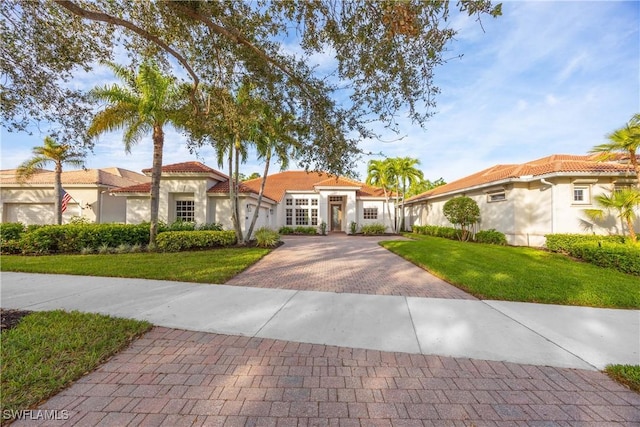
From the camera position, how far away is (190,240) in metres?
12.0

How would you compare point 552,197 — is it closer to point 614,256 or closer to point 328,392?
point 614,256

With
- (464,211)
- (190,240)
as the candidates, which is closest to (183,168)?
(190,240)

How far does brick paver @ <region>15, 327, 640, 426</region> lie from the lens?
90.7 inches

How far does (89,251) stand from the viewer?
1092 cm

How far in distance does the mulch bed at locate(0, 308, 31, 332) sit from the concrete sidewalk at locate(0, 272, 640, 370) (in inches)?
10.7

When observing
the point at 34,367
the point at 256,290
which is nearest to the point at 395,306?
the point at 256,290

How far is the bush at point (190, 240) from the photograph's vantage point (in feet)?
38.3

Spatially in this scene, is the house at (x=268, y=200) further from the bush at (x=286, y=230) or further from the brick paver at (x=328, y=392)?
the brick paver at (x=328, y=392)

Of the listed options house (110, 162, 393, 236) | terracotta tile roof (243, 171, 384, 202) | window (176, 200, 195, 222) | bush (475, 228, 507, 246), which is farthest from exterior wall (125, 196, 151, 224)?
bush (475, 228, 507, 246)

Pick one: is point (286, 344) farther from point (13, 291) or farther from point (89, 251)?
point (89, 251)

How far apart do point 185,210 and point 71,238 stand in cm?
579

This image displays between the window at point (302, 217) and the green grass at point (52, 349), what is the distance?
67.4 ft

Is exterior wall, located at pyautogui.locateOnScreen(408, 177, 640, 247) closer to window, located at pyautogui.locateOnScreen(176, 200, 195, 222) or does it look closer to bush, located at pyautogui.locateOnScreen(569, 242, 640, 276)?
bush, located at pyautogui.locateOnScreen(569, 242, 640, 276)

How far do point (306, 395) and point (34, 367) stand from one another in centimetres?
283
